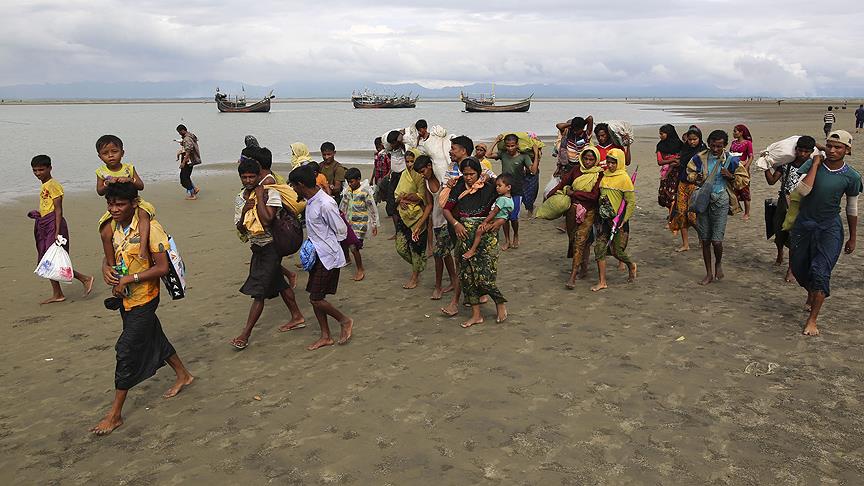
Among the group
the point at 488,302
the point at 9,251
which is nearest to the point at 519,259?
the point at 488,302

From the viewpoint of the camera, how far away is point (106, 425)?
4.00 m

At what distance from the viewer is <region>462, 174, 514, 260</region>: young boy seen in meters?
5.41

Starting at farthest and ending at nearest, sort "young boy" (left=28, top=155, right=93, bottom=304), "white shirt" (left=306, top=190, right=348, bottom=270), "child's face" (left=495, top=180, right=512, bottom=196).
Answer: "young boy" (left=28, top=155, right=93, bottom=304), "child's face" (left=495, top=180, right=512, bottom=196), "white shirt" (left=306, top=190, right=348, bottom=270)

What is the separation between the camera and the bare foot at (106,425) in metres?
3.96

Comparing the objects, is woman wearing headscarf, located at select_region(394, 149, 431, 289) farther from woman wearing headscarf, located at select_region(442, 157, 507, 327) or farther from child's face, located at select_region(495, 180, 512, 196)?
child's face, located at select_region(495, 180, 512, 196)

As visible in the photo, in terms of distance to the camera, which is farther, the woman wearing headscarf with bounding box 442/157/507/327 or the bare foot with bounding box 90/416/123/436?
the woman wearing headscarf with bounding box 442/157/507/327

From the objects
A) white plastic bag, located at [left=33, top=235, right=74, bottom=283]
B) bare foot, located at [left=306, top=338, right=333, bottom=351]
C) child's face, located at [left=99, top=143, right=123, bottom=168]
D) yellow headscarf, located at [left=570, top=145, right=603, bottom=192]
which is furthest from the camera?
yellow headscarf, located at [left=570, top=145, right=603, bottom=192]

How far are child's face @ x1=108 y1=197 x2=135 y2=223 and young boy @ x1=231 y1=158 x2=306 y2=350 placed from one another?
1.12 m

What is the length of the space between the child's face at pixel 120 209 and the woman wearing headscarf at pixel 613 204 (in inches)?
184

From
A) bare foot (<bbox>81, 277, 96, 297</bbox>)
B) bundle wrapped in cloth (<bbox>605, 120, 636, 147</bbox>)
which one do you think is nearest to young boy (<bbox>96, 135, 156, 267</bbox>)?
bare foot (<bbox>81, 277, 96, 297</bbox>)

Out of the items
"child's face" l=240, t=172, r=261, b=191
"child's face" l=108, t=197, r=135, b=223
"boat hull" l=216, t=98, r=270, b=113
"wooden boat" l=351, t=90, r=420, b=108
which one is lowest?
"child's face" l=108, t=197, r=135, b=223

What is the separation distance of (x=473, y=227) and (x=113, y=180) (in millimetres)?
3039

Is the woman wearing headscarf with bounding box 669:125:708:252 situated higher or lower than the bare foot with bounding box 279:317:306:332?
higher

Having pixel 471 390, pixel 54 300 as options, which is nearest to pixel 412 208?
pixel 471 390
